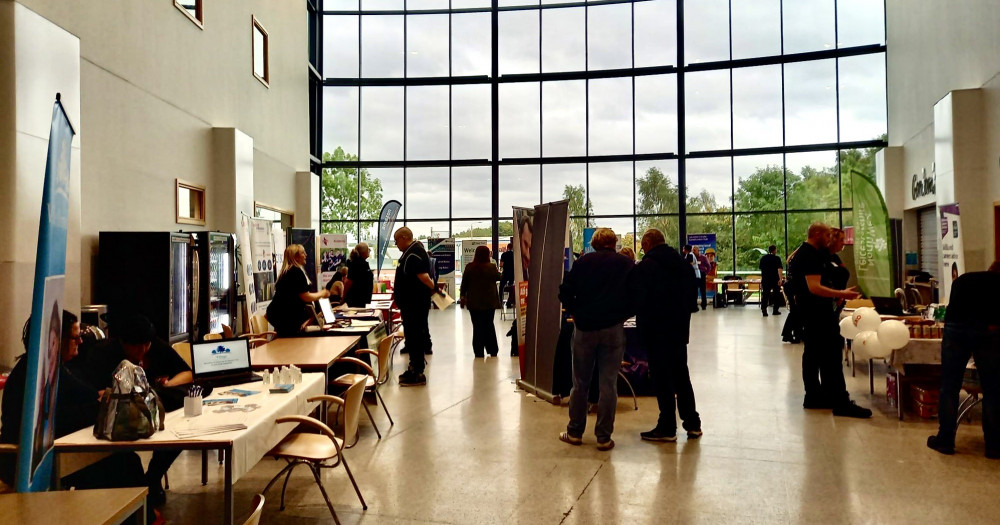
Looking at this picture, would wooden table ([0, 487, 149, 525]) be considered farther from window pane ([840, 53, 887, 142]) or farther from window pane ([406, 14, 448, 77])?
window pane ([840, 53, 887, 142])

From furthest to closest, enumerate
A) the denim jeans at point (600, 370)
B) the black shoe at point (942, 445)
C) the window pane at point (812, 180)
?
the window pane at point (812, 180)
the denim jeans at point (600, 370)
the black shoe at point (942, 445)

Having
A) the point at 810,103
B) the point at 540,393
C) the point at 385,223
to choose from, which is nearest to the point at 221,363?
the point at 540,393

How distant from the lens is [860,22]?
16.5m

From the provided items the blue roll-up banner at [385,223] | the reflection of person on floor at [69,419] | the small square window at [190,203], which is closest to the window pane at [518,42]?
the blue roll-up banner at [385,223]

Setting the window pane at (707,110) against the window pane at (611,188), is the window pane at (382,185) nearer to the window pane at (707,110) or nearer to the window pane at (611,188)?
the window pane at (611,188)

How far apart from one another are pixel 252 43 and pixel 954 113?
1120 centimetres

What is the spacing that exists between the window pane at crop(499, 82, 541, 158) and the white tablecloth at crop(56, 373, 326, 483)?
15.4 meters

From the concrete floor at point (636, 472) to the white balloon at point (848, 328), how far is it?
A: 0.61 meters

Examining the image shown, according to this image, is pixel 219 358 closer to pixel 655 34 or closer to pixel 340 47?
pixel 340 47

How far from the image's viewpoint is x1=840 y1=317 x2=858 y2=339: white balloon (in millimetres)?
6379

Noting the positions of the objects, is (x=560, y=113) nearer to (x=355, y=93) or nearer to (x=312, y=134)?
(x=355, y=93)

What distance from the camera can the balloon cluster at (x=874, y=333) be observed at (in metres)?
5.53

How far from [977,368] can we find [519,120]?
15.2 metres

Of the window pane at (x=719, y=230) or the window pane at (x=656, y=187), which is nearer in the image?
the window pane at (x=719, y=230)
